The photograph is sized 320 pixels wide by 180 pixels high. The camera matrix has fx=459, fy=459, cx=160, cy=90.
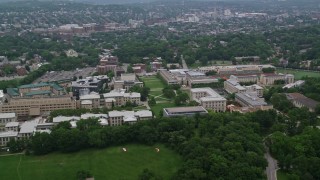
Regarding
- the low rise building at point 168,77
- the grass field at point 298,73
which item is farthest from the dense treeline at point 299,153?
the grass field at point 298,73

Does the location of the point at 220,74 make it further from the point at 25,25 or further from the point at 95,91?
the point at 25,25

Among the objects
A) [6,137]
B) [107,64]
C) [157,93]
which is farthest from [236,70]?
[6,137]

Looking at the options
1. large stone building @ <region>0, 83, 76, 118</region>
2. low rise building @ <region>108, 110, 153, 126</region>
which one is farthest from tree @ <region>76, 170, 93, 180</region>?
large stone building @ <region>0, 83, 76, 118</region>

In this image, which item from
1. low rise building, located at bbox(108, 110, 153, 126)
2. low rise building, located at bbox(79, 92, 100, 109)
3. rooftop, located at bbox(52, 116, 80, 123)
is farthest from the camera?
low rise building, located at bbox(79, 92, 100, 109)

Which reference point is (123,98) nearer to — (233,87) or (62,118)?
(62,118)

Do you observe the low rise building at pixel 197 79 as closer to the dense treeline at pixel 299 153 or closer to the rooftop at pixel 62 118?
the rooftop at pixel 62 118

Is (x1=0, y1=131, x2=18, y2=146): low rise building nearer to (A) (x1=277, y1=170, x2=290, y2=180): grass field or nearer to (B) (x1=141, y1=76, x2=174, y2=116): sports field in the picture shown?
(B) (x1=141, y1=76, x2=174, y2=116): sports field
